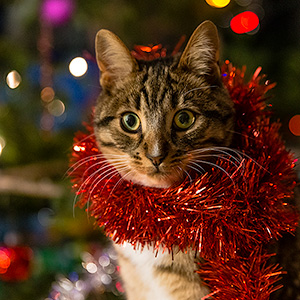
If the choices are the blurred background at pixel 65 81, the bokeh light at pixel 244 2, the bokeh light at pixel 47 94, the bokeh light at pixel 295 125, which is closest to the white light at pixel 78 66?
the blurred background at pixel 65 81

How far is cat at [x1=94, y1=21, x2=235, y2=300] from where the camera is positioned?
61cm

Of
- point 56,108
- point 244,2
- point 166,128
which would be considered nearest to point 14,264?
point 56,108

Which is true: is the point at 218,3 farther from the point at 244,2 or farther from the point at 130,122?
the point at 130,122

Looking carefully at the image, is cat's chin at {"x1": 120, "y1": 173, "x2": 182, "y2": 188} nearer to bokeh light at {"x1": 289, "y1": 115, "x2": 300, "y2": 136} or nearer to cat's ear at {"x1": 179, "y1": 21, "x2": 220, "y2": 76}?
cat's ear at {"x1": 179, "y1": 21, "x2": 220, "y2": 76}

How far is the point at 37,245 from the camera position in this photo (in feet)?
5.13

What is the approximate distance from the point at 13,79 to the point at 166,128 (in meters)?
0.93

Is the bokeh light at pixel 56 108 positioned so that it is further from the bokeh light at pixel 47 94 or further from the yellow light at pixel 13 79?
the yellow light at pixel 13 79

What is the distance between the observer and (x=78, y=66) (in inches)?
54.6

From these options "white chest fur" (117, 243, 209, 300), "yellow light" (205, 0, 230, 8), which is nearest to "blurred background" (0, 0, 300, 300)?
"yellow light" (205, 0, 230, 8)

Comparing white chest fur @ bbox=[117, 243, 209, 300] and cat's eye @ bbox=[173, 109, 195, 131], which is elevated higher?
cat's eye @ bbox=[173, 109, 195, 131]

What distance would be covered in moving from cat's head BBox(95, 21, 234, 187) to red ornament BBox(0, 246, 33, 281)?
28.6 inches

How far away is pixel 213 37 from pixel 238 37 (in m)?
0.88

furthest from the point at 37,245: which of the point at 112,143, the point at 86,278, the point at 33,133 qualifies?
the point at 112,143

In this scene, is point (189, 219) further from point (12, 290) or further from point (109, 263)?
point (12, 290)
